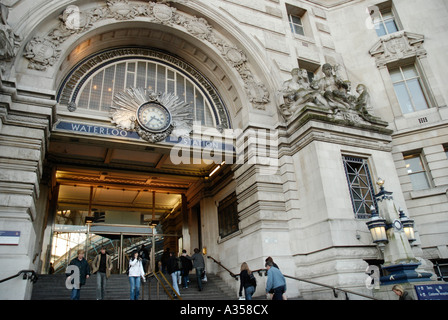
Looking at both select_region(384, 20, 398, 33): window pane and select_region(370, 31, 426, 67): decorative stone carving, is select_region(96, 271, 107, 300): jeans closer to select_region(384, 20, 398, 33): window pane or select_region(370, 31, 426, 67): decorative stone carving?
select_region(370, 31, 426, 67): decorative stone carving

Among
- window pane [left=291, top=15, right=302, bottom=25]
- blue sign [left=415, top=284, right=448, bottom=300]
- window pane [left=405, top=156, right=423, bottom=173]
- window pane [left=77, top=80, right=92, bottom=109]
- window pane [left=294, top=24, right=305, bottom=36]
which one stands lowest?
blue sign [left=415, top=284, right=448, bottom=300]

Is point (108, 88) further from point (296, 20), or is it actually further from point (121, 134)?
point (296, 20)

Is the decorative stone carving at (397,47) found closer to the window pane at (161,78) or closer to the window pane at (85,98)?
the window pane at (161,78)

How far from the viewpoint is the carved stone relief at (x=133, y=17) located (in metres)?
13.0

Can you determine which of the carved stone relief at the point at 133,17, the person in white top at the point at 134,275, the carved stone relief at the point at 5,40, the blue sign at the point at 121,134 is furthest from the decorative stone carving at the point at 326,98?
the carved stone relief at the point at 5,40

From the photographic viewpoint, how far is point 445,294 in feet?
27.5

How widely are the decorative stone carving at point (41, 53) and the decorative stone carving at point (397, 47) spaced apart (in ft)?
51.6

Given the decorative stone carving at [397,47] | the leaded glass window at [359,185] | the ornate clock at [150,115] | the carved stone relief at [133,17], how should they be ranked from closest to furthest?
1. the carved stone relief at [133,17]
2. the leaded glass window at [359,185]
3. the ornate clock at [150,115]
4. the decorative stone carving at [397,47]

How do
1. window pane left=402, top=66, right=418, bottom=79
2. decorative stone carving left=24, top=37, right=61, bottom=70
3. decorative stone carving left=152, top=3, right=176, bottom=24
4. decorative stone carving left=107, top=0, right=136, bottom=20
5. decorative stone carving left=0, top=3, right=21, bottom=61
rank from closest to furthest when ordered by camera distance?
decorative stone carving left=0, top=3, right=21, bottom=61, decorative stone carving left=24, top=37, right=61, bottom=70, decorative stone carving left=107, top=0, right=136, bottom=20, decorative stone carving left=152, top=3, right=176, bottom=24, window pane left=402, top=66, right=418, bottom=79

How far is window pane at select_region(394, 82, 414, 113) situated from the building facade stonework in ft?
0.24

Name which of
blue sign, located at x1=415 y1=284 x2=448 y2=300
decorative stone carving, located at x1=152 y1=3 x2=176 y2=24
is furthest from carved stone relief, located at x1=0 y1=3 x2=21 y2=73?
blue sign, located at x1=415 y1=284 x2=448 y2=300

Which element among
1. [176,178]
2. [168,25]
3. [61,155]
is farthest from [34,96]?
[176,178]

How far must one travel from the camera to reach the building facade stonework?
39.9 feet
